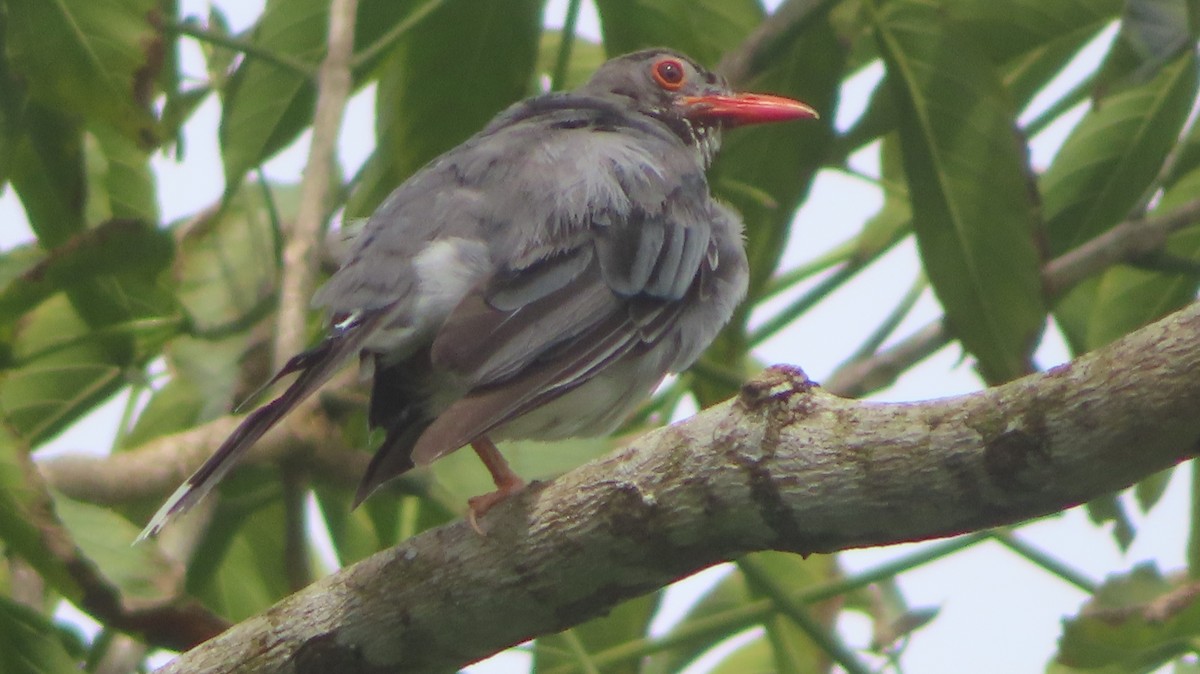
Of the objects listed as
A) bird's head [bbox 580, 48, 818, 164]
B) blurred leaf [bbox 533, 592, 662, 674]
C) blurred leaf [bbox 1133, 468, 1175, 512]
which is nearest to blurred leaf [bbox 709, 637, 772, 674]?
blurred leaf [bbox 533, 592, 662, 674]

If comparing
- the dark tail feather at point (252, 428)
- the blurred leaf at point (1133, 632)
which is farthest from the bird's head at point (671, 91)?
the blurred leaf at point (1133, 632)

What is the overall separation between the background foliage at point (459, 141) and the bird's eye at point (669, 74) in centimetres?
81

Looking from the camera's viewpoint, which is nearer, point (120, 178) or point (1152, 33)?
point (1152, 33)

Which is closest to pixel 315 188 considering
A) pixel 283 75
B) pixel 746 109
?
pixel 283 75

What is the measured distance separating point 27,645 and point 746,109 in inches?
105

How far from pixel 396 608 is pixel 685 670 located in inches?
85.2

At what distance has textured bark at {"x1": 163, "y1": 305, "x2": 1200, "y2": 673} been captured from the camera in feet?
7.96

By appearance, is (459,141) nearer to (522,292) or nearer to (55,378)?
(522,292)

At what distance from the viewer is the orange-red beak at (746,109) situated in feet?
15.6

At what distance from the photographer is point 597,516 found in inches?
115

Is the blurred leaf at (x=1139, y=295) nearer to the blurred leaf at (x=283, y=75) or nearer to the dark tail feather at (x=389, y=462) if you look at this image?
the blurred leaf at (x=283, y=75)

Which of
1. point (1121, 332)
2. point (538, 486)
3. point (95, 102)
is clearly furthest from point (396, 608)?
point (1121, 332)

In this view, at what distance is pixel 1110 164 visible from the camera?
469 cm

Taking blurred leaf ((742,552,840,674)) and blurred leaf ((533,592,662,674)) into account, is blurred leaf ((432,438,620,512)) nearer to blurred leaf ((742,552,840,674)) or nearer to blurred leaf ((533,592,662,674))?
blurred leaf ((533,592,662,674))
